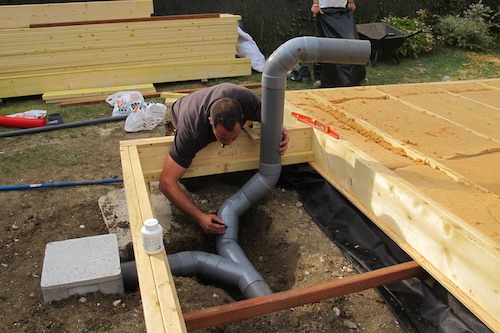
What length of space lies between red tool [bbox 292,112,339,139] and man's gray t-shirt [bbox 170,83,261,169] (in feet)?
1.73

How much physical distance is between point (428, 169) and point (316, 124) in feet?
3.13

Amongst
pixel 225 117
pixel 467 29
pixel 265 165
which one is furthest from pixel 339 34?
pixel 467 29

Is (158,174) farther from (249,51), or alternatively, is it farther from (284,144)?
(249,51)

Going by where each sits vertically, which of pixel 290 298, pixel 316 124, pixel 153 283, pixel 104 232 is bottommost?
pixel 104 232

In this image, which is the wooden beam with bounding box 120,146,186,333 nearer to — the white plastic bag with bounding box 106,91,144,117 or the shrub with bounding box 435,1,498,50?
the white plastic bag with bounding box 106,91,144,117

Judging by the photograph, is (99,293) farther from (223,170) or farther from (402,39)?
(402,39)

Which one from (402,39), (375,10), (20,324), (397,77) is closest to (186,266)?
(20,324)

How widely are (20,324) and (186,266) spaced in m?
0.97

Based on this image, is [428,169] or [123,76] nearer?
[428,169]

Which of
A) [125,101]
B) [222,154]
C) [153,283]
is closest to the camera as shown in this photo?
[153,283]

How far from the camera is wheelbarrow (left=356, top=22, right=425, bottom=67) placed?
8242mm

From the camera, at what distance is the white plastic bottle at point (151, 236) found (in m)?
1.90

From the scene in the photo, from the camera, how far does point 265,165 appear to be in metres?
3.14

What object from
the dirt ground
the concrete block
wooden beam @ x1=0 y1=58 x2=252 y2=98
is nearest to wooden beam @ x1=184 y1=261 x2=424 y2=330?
the dirt ground
